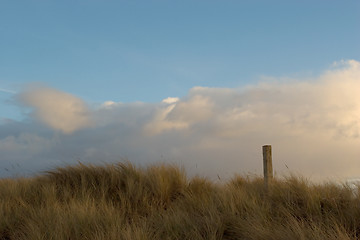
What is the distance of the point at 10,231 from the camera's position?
678cm

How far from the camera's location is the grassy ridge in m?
5.74

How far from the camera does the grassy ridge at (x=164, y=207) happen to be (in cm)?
574

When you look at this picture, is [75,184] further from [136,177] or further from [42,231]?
[42,231]

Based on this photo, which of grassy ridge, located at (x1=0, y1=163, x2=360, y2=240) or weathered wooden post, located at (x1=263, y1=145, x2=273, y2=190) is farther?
weathered wooden post, located at (x1=263, y1=145, x2=273, y2=190)

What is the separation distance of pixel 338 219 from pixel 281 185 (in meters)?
1.78

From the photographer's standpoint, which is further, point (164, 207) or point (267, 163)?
point (267, 163)

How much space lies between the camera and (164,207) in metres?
8.05

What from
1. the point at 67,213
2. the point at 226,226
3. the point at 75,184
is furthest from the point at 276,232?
the point at 75,184

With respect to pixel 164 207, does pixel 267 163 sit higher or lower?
higher

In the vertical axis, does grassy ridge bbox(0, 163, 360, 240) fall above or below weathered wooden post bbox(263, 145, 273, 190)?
below

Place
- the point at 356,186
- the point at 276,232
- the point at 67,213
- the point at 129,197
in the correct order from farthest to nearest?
the point at 129,197, the point at 356,186, the point at 67,213, the point at 276,232

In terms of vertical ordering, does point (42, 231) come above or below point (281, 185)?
below

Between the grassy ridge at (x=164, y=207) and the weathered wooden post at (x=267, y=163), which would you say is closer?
the grassy ridge at (x=164, y=207)

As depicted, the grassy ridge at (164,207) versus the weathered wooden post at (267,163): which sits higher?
the weathered wooden post at (267,163)
